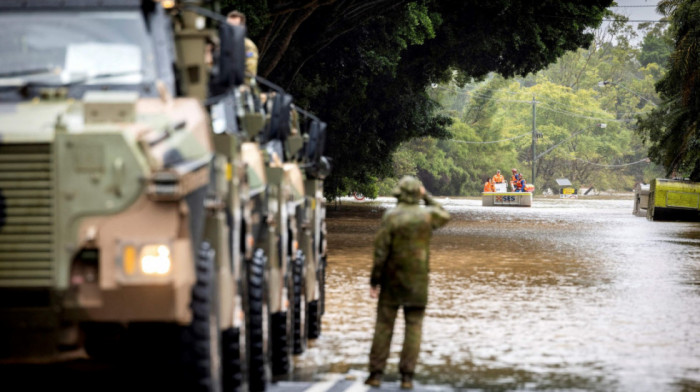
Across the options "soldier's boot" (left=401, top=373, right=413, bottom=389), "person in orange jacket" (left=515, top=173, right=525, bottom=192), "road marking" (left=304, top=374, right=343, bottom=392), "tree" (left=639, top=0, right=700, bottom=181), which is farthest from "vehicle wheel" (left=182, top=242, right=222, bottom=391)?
"person in orange jacket" (left=515, top=173, right=525, bottom=192)

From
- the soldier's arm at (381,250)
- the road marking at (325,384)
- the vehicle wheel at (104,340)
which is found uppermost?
the soldier's arm at (381,250)

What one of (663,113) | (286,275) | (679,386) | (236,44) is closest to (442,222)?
(286,275)

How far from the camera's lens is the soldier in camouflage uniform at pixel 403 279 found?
36.6 ft

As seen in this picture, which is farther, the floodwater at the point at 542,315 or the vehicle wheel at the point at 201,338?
the floodwater at the point at 542,315

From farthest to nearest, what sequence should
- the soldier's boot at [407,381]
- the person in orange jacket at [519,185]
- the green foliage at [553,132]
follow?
the green foliage at [553,132] → the person in orange jacket at [519,185] → the soldier's boot at [407,381]

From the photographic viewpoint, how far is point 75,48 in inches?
349

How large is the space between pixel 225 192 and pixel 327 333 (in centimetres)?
593

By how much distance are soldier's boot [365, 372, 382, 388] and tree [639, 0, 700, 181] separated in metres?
30.3

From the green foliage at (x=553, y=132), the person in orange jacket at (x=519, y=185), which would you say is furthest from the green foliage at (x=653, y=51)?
the person in orange jacket at (x=519, y=185)

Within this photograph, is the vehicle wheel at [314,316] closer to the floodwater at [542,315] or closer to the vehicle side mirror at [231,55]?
the floodwater at [542,315]

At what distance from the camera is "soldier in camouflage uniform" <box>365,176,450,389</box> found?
11156 mm

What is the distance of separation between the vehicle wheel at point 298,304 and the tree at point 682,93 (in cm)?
2887

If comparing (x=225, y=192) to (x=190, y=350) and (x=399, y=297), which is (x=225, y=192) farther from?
(x=399, y=297)

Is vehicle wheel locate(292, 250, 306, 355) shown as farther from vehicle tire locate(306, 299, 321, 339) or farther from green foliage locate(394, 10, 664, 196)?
green foliage locate(394, 10, 664, 196)
